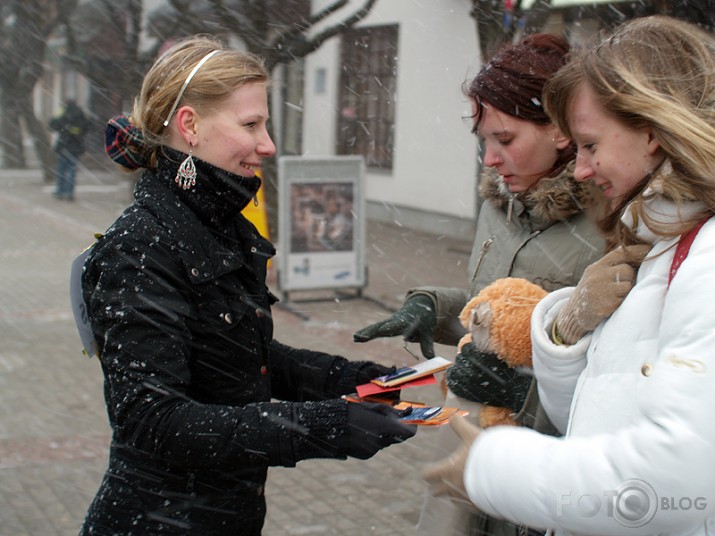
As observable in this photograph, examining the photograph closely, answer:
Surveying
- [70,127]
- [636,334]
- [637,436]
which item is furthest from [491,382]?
[70,127]

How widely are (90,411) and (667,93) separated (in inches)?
209

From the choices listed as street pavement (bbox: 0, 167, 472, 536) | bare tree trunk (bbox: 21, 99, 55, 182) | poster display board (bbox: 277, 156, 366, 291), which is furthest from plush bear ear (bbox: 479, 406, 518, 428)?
bare tree trunk (bbox: 21, 99, 55, 182)

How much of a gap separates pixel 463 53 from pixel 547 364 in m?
13.9

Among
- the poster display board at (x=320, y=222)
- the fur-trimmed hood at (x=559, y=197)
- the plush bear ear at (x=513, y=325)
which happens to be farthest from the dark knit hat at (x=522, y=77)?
the poster display board at (x=320, y=222)

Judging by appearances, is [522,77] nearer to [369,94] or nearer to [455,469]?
[455,469]

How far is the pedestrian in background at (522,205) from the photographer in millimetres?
2295

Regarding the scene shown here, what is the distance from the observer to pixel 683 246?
1486 millimetres

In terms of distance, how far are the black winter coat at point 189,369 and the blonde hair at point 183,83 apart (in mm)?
103

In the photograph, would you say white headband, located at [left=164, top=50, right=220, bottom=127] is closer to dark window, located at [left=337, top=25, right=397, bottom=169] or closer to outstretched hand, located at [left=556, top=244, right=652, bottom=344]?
outstretched hand, located at [left=556, top=244, right=652, bottom=344]

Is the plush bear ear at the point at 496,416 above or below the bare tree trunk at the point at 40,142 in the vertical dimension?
above

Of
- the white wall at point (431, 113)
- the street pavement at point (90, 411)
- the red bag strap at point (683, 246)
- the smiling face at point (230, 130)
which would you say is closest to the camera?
the red bag strap at point (683, 246)

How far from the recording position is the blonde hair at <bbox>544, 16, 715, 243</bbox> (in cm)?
147

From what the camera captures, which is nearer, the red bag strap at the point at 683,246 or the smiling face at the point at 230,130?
the red bag strap at the point at 683,246

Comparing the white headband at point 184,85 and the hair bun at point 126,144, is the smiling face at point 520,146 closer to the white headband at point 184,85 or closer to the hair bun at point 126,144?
the white headband at point 184,85
